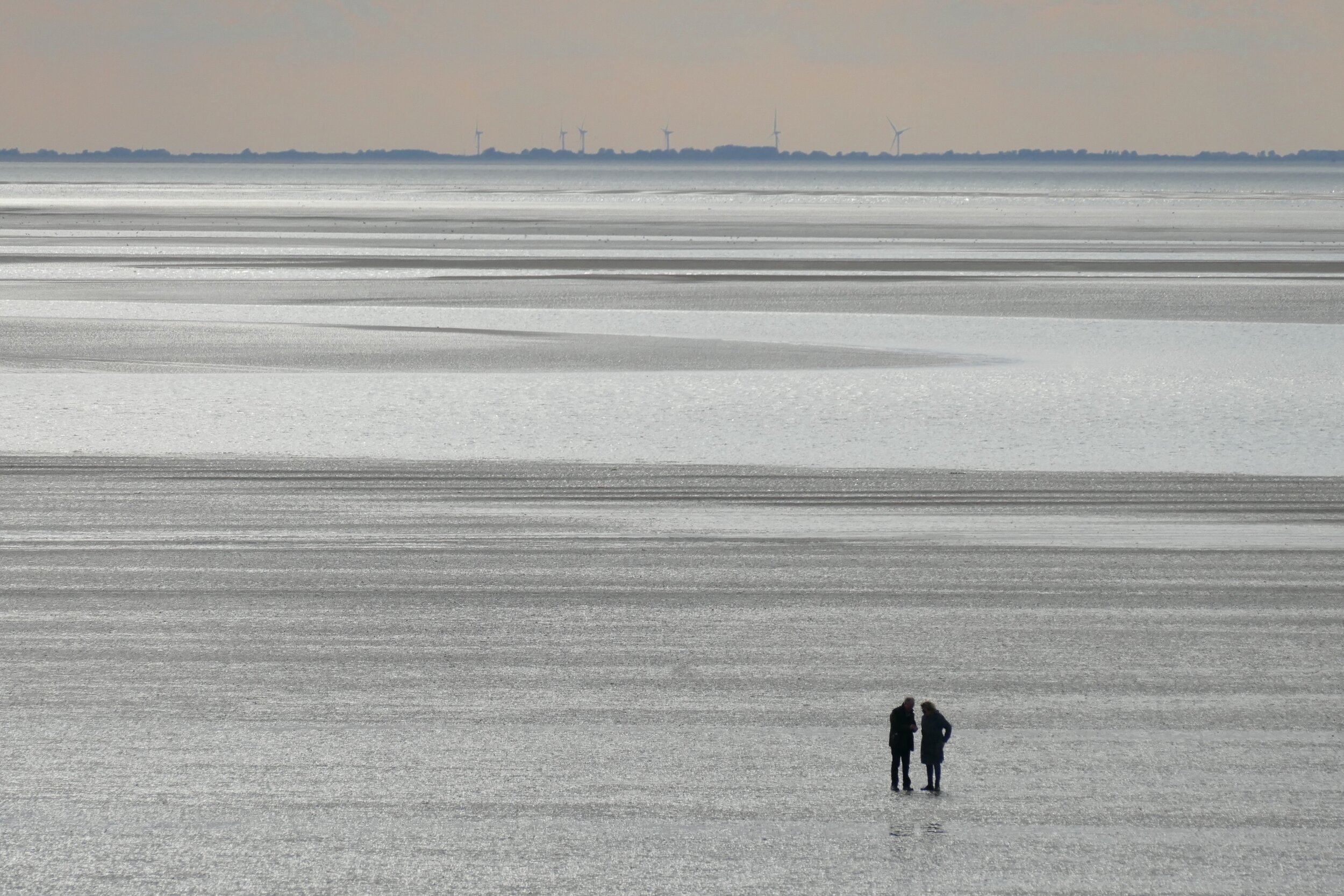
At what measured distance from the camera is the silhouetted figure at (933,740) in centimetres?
850

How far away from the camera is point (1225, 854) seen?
8023mm

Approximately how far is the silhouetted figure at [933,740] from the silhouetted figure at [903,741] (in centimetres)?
7

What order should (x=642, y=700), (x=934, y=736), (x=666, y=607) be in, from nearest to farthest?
1. (x=934, y=736)
2. (x=642, y=700)
3. (x=666, y=607)

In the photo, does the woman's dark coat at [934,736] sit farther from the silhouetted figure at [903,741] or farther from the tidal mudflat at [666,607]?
the tidal mudflat at [666,607]

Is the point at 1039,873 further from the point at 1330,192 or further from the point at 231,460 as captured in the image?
the point at 1330,192

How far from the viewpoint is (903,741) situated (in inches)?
340

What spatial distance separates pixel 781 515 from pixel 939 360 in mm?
12714

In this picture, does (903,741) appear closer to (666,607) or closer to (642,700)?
(642,700)

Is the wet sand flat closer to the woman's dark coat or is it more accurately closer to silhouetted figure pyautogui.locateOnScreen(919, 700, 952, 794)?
silhouetted figure pyautogui.locateOnScreen(919, 700, 952, 794)

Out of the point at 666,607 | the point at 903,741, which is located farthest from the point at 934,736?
the point at 666,607

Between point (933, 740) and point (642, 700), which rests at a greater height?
point (933, 740)


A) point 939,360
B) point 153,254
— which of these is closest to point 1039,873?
point 939,360

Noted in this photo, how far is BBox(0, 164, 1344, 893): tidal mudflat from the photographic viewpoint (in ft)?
27.1

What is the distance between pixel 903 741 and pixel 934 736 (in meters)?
0.17
